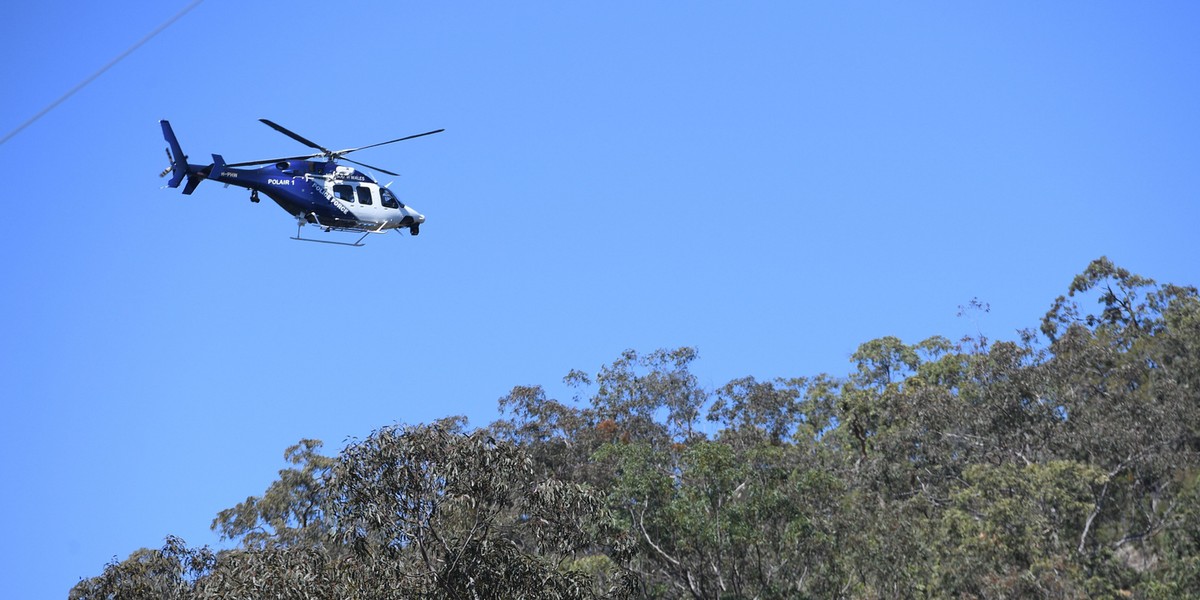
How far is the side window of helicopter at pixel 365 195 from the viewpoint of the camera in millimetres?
24734

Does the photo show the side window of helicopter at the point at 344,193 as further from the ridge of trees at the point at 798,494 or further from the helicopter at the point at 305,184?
the ridge of trees at the point at 798,494

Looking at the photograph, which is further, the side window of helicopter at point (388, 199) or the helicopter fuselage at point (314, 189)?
the side window of helicopter at point (388, 199)

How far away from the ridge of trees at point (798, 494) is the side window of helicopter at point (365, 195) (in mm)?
5627

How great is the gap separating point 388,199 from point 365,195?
582 millimetres

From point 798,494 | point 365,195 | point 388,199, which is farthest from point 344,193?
point 798,494

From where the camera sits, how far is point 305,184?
24016 millimetres

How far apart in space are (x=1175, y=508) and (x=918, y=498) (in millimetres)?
5738

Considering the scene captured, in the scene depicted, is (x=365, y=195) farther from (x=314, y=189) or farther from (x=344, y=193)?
(x=314, y=189)

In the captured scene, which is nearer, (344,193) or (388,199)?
(344,193)

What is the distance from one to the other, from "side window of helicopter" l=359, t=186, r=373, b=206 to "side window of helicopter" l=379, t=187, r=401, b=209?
0.29m

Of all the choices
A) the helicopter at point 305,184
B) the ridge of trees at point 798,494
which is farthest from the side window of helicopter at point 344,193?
the ridge of trees at point 798,494

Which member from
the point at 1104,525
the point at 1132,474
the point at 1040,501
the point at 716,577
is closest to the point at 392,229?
the point at 716,577

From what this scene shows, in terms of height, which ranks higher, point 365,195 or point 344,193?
point 365,195

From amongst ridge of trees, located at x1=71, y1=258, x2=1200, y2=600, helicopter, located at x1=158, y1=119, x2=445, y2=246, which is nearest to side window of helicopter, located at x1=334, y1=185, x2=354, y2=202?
helicopter, located at x1=158, y1=119, x2=445, y2=246
